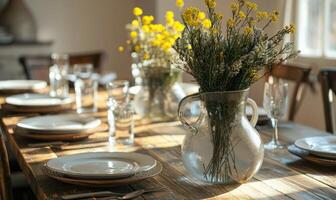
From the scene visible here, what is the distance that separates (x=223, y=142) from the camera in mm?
1407

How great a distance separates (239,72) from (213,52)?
8 cm

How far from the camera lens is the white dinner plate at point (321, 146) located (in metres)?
1.58

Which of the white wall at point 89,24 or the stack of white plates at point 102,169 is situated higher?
the white wall at point 89,24

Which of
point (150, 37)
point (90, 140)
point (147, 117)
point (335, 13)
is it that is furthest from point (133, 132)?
point (335, 13)

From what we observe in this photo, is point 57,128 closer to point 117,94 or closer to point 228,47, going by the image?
point 117,94

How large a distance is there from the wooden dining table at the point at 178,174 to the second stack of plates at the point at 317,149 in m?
0.02

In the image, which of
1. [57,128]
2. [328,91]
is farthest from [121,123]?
[328,91]

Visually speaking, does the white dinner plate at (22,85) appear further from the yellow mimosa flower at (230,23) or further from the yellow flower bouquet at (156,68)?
the yellow mimosa flower at (230,23)

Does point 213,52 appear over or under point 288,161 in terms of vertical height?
over

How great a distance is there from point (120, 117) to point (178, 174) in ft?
1.60

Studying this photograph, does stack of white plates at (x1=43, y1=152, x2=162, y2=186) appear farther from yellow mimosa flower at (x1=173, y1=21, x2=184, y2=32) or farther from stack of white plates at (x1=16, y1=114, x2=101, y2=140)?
yellow mimosa flower at (x1=173, y1=21, x2=184, y2=32)

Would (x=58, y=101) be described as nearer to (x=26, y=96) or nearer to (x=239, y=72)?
(x=26, y=96)

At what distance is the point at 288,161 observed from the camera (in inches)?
65.1

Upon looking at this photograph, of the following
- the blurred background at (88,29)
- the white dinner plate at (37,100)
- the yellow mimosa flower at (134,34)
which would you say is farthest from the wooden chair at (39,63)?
the yellow mimosa flower at (134,34)
